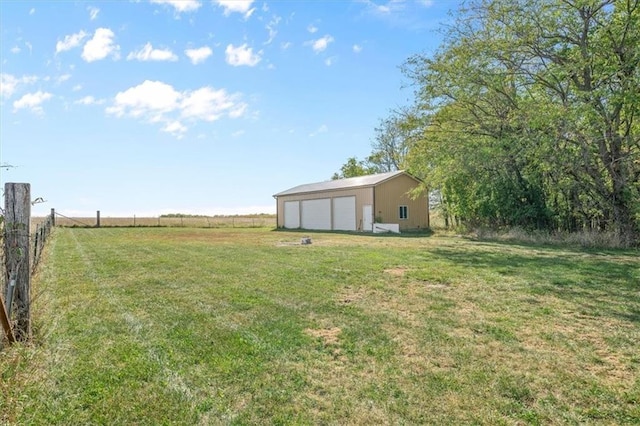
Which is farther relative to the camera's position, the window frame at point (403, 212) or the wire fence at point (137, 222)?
the wire fence at point (137, 222)

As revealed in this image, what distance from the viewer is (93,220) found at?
3164cm

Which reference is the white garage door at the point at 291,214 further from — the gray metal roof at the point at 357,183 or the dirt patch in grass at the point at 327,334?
the dirt patch in grass at the point at 327,334

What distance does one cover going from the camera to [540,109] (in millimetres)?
12086

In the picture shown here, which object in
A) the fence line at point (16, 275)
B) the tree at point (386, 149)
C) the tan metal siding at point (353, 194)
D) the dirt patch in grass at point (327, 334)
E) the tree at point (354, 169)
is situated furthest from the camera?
the tree at point (354, 169)

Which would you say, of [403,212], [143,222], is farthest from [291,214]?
[143,222]

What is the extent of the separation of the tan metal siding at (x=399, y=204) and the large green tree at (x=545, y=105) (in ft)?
22.4

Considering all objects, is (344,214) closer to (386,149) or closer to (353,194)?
(353,194)

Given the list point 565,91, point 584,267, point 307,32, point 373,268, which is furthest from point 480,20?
point 373,268

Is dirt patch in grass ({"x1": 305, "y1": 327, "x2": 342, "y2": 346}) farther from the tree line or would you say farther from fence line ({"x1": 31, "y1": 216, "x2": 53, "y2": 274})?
the tree line

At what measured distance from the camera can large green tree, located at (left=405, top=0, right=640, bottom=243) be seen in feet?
37.1

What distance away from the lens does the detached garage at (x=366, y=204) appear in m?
23.4

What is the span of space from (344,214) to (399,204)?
3520 mm

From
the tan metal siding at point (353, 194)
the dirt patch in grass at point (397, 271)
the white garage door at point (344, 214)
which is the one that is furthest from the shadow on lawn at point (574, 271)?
the white garage door at point (344, 214)

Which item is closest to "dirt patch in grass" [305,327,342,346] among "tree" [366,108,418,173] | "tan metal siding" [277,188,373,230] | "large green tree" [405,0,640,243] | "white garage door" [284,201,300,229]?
"large green tree" [405,0,640,243]
